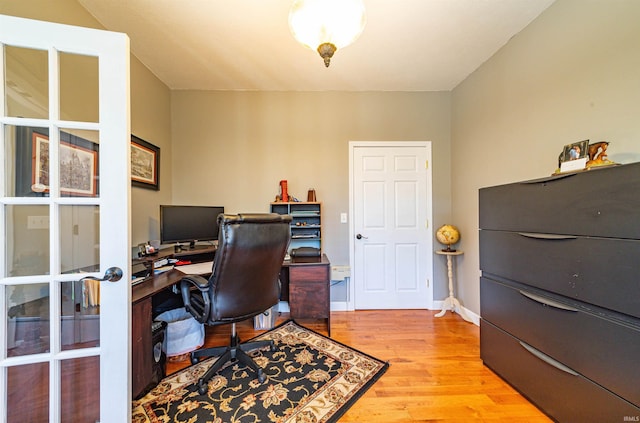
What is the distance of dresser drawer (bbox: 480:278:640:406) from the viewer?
1.00 meters

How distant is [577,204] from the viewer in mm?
1184

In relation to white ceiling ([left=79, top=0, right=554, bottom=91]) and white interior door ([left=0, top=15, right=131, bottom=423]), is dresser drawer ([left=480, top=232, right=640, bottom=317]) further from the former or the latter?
white interior door ([left=0, top=15, right=131, bottom=423])

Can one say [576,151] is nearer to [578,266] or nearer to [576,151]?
[576,151]

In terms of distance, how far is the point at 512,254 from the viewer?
156 cm

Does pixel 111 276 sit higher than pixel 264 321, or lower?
higher

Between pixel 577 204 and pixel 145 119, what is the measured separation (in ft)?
11.2

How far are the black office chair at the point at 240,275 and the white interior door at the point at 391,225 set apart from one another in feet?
4.86

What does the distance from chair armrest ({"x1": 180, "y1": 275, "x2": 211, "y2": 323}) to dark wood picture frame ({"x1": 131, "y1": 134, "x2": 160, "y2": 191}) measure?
3.88 feet

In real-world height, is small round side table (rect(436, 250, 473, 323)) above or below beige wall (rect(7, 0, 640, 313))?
below

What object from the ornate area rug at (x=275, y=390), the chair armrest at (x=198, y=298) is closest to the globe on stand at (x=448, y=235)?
the ornate area rug at (x=275, y=390)

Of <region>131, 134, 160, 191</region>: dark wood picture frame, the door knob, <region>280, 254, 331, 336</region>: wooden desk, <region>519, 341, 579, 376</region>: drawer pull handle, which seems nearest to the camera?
the door knob

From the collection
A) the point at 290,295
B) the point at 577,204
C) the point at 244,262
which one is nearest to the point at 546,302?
the point at 577,204

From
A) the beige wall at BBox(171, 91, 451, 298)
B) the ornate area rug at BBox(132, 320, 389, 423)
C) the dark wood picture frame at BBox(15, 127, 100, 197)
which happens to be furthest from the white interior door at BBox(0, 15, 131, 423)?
the beige wall at BBox(171, 91, 451, 298)

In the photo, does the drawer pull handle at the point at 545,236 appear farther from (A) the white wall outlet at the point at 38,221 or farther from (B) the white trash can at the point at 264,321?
(A) the white wall outlet at the point at 38,221
